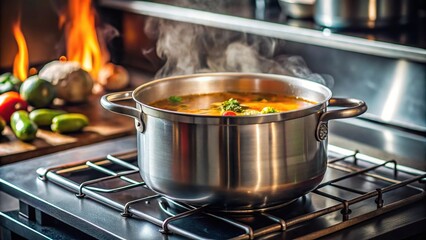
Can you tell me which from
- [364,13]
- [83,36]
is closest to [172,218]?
[364,13]

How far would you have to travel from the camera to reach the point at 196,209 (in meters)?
1.57

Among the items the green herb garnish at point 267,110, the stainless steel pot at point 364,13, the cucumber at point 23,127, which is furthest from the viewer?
the stainless steel pot at point 364,13

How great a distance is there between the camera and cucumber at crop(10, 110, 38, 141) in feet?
7.89

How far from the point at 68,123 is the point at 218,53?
62 centimetres

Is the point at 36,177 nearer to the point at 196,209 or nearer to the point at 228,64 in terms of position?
the point at 196,209

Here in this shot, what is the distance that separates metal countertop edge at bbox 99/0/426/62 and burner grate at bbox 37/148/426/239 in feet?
1.38

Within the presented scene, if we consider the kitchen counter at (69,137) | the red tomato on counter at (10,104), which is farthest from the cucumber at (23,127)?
the red tomato on counter at (10,104)

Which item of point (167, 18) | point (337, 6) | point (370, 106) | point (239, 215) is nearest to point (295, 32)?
point (337, 6)

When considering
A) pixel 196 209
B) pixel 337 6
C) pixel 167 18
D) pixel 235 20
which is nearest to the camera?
pixel 196 209

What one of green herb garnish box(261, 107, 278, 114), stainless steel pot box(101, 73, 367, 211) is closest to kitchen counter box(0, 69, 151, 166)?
stainless steel pot box(101, 73, 367, 211)

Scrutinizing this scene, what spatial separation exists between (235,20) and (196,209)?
127cm

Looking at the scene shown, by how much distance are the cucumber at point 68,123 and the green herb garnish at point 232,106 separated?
93cm

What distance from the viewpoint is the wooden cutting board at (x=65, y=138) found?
234 cm

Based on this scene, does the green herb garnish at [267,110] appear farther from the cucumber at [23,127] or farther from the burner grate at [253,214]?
the cucumber at [23,127]
